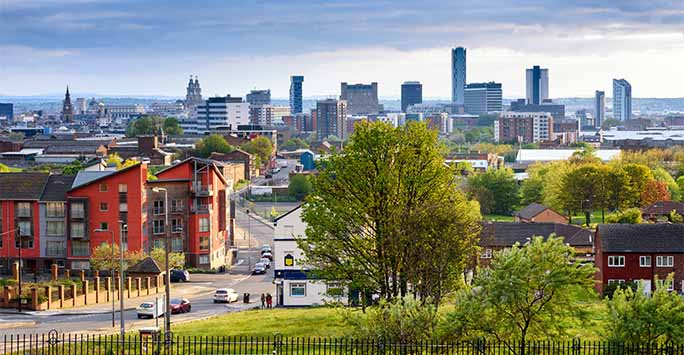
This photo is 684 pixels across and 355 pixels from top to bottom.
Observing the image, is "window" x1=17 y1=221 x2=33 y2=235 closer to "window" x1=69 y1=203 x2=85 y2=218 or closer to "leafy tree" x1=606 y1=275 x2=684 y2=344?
"window" x1=69 y1=203 x2=85 y2=218

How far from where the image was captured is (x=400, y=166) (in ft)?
134

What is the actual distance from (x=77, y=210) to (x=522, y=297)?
4674cm

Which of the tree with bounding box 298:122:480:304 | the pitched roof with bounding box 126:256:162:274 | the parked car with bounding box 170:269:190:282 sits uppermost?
the tree with bounding box 298:122:480:304

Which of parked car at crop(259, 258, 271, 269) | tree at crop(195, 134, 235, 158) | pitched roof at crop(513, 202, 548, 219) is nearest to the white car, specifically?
parked car at crop(259, 258, 271, 269)

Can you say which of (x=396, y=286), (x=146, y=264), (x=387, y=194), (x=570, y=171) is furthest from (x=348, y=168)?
(x=570, y=171)

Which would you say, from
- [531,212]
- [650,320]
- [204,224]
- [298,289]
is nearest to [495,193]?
[531,212]

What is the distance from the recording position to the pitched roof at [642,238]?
60.0 metres

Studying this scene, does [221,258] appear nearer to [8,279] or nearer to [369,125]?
[8,279]

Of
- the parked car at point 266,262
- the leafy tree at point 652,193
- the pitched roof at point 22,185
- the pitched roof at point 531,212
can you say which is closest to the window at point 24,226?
the pitched roof at point 22,185

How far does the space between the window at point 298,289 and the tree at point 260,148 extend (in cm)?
12573

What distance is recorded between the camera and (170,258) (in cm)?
6631

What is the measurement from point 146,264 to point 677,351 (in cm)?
3888

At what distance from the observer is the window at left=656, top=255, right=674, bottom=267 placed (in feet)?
196

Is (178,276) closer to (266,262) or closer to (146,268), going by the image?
(146,268)
